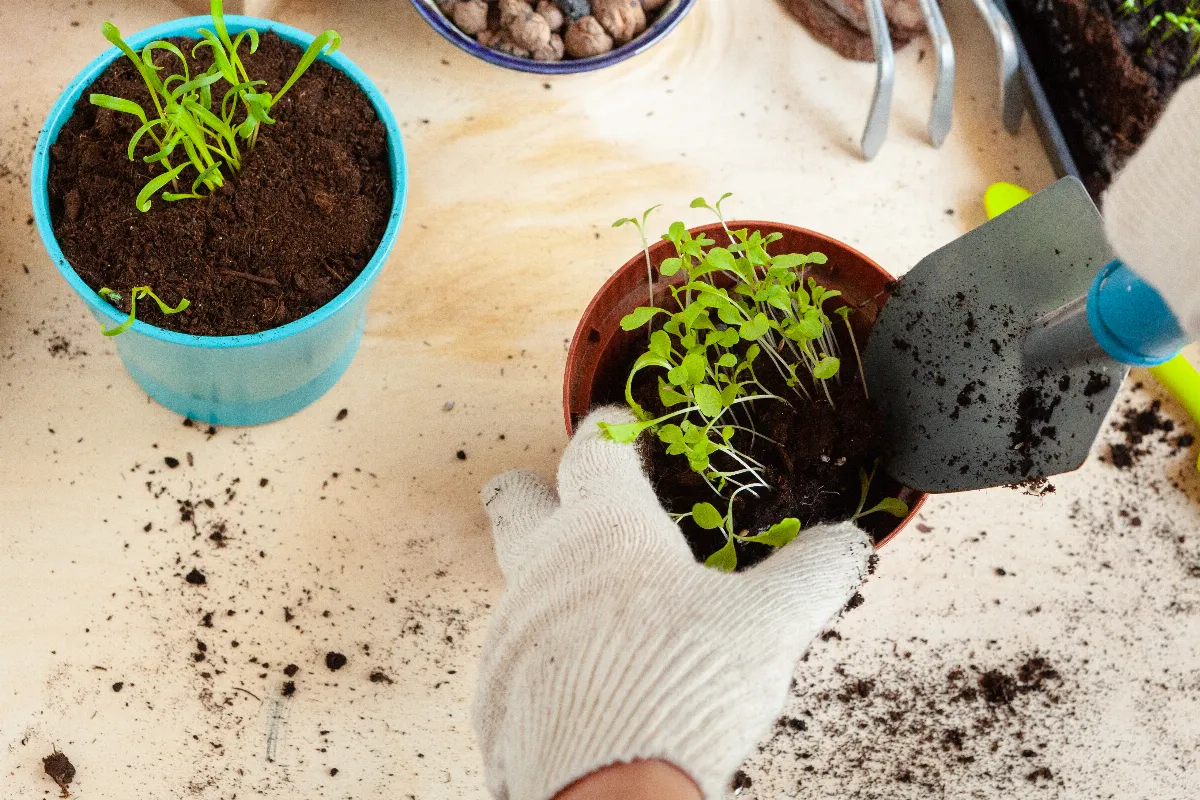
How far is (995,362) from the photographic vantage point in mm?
740

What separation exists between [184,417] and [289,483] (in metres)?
0.14

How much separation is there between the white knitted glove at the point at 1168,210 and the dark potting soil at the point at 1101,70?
81cm

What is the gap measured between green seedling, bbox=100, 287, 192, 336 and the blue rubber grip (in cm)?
68

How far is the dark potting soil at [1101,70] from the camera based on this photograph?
109 centimetres

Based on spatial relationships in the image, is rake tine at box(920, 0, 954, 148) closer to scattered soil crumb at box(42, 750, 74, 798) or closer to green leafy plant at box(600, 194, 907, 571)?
green leafy plant at box(600, 194, 907, 571)

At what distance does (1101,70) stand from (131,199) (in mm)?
1103

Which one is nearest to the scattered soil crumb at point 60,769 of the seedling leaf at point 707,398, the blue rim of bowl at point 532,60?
the seedling leaf at point 707,398

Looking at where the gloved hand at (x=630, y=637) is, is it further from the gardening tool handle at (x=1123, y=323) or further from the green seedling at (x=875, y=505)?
the gardening tool handle at (x=1123, y=323)

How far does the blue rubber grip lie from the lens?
50 centimetres

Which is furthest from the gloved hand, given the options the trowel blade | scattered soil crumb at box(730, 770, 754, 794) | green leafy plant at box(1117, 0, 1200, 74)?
green leafy plant at box(1117, 0, 1200, 74)

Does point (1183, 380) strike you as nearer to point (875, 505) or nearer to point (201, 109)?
point (875, 505)

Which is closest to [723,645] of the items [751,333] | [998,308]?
[751,333]

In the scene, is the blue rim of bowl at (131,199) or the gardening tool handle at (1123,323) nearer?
the gardening tool handle at (1123,323)

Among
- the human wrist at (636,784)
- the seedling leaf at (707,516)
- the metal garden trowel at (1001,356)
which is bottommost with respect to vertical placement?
the human wrist at (636,784)
